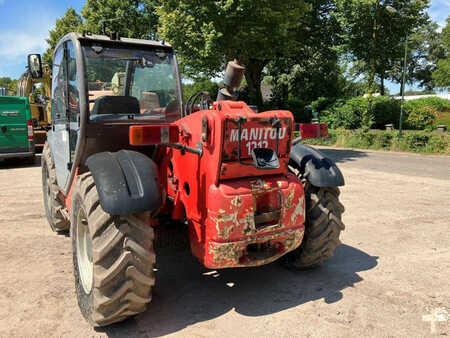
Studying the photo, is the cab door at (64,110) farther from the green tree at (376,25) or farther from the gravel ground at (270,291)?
the green tree at (376,25)

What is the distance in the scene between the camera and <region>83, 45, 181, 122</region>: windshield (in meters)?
3.76

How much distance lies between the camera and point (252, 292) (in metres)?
3.40

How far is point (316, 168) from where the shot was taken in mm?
3582

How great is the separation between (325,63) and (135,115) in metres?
27.3

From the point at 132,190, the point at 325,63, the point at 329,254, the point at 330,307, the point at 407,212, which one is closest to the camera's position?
the point at 132,190

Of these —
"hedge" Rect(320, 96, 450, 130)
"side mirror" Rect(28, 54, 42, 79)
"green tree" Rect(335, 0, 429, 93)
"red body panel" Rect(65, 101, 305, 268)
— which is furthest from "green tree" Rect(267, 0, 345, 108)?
"red body panel" Rect(65, 101, 305, 268)

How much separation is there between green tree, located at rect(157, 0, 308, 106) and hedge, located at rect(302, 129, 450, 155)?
5.41 metres

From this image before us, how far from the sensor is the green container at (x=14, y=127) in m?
11.4

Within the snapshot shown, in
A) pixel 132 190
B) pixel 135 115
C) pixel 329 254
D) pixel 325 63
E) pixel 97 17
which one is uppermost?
pixel 97 17

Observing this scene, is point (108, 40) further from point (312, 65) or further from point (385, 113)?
point (312, 65)

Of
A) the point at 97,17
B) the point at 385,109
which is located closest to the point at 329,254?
the point at 385,109

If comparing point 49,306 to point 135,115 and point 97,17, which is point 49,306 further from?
point 97,17

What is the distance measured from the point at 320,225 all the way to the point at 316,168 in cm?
55

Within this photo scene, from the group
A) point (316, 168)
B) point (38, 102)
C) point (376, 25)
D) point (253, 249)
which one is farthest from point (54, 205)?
point (376, 25)
